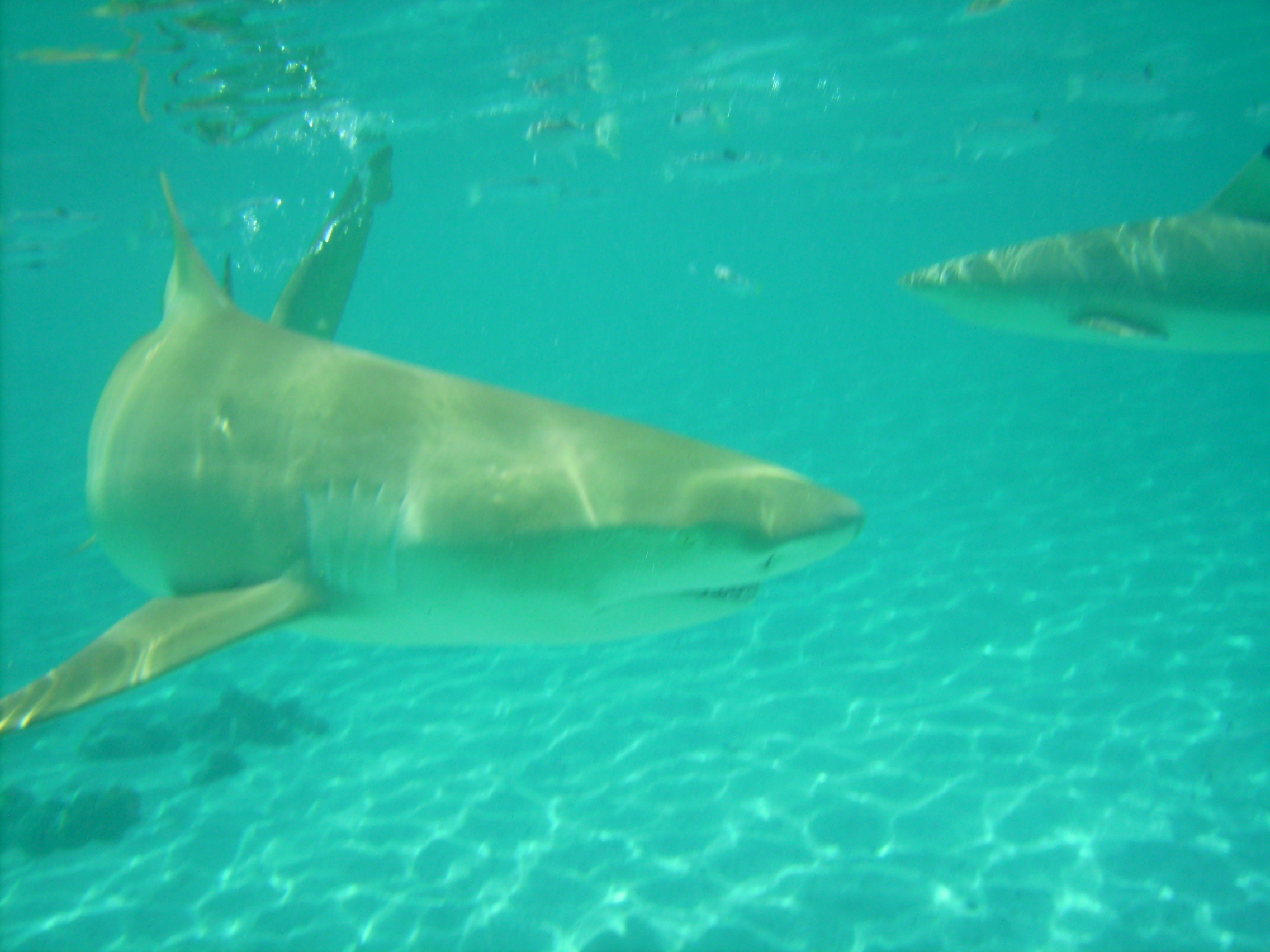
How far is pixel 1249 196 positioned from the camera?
4.99 meters

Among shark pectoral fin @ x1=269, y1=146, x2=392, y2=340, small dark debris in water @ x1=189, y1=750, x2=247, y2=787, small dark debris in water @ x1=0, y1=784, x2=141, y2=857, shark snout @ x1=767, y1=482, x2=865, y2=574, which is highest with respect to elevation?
shark pectoral fin @ x1=269, y1=146, x2=392, y2=340

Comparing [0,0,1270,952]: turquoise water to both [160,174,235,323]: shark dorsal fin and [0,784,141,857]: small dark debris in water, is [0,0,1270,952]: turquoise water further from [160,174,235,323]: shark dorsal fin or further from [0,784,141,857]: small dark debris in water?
[160,174,235,323]: shark dorsal fin

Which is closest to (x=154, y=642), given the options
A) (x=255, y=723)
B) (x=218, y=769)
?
(x=218, y=769)

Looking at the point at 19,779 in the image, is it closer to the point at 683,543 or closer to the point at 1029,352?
the point at 683,543

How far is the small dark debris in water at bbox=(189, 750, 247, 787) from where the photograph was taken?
807cm

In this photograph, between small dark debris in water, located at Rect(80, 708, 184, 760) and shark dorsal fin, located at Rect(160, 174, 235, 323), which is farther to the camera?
small dark debris in water, located at Rect(80, 708, 184, 760)

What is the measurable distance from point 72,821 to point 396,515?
23.1 ft

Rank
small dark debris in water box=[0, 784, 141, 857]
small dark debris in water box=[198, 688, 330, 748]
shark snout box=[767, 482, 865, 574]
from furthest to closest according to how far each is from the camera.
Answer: small dark debris in water box=[198, 688, 330, 748] < small dark debris in water box=[0, 784, 141, 857] < shark snout box=[767, 482, 865, 574]

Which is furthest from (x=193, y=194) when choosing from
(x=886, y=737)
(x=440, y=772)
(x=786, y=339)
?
(x=886, y=737)

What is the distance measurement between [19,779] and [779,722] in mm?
7881

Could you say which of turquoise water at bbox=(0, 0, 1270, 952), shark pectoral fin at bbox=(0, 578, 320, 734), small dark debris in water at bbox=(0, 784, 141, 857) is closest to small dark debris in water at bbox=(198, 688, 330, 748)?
turquoise water at bbox=(0, 0, 1270, 952)

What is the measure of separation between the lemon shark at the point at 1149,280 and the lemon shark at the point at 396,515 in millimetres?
3287

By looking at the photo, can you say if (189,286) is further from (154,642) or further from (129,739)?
(129,739)

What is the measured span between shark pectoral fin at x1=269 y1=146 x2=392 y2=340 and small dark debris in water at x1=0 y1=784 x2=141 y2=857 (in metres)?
5.52
